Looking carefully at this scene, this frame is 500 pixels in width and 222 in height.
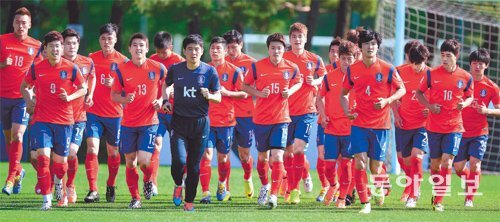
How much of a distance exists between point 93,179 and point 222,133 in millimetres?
1913

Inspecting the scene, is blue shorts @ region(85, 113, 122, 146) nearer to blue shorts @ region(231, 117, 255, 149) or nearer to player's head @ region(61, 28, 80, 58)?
player's head @ region(61, 28, 80, 58)

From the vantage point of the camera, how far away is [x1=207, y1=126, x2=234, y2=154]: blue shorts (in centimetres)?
1822

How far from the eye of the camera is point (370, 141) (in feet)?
53.6

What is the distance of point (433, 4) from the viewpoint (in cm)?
2736

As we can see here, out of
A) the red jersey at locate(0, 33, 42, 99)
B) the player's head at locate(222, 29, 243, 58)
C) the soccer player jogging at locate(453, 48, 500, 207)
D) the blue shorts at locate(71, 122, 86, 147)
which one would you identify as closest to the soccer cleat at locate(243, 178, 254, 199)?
the player's head at locate(222, 29, 243, 58)

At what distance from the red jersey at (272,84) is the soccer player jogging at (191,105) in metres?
1.54

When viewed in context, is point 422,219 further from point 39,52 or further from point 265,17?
point 265,17

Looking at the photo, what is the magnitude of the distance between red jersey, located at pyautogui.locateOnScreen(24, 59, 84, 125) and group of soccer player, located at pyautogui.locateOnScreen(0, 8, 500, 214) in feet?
0.04

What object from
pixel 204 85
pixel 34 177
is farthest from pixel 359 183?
pixel 34 177

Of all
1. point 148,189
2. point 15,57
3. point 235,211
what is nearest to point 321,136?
point 148,189

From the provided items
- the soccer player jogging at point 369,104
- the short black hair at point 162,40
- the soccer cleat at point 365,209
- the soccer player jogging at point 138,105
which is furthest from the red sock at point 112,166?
the soccer cleat at point 365,209

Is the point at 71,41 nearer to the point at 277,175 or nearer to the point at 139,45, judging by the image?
the point at 139,45

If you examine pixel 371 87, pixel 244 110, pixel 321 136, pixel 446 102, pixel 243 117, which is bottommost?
pixel 321 136

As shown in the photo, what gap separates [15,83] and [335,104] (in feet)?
15.2
